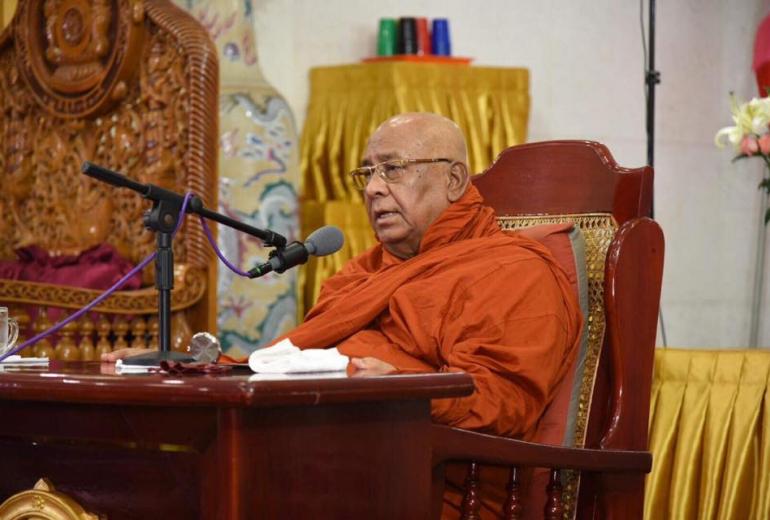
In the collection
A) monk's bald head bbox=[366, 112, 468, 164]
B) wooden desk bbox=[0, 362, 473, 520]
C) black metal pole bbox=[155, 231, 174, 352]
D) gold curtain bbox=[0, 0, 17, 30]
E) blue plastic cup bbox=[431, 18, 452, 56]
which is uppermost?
gold curtain bbox=[0, 0, 17, 30]

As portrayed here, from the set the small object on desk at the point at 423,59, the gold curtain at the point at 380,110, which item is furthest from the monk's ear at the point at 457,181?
the small object on desk at the point at 423,59

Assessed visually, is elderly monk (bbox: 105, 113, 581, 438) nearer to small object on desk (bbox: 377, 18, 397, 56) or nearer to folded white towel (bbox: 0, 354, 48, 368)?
folded white towel (bbox: 0, 354, 48, 368)

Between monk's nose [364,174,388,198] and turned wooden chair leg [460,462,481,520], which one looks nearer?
turned wooden chair leg [460,462,481,520]

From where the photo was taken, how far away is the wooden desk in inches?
58.4

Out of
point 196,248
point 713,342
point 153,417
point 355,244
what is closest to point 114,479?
point 153,417

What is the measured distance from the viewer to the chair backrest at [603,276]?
2133 millimetres

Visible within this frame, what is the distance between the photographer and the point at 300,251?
1.88m

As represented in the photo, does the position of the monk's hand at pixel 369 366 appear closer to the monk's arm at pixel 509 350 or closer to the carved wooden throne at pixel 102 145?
the monk's arm at pixel 509 350

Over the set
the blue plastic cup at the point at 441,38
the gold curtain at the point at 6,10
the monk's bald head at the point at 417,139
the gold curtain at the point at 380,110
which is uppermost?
the gold curtain at the point at 6,10

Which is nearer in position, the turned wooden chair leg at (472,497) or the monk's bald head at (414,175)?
the turned wooden chair leg at (472,497)

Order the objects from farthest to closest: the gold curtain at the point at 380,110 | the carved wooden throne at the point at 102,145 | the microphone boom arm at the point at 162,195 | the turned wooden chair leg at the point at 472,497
Result: the gold curtain at the point at 380,110
the carved wooden throne at the point at 102,145
the turned wooden chair leg at the point at 472,497
the microphone boom arm at the point at 162,195

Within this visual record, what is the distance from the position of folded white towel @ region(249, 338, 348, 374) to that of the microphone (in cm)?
14

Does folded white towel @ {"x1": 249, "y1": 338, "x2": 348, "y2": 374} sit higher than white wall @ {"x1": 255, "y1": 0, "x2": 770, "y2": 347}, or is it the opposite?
white wall @ {"x1": 255, "y1": 0, "x2": 770, "y2": 347}

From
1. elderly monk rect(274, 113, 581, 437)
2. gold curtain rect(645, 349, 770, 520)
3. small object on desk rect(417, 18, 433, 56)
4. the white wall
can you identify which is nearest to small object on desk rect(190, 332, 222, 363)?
elderly monk rect(274, 113, 581, 437)
